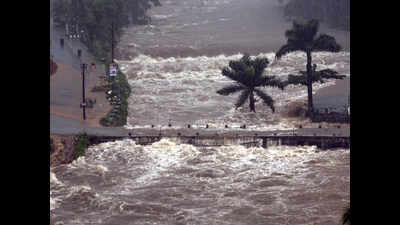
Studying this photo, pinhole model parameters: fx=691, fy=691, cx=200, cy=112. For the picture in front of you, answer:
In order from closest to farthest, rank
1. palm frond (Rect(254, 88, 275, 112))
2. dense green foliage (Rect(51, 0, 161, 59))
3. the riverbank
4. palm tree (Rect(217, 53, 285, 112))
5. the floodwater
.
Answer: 1. the riverbank
2. palm frond (Rect(254, 88, 275, 112))
3. palm tree (Rect(217, 53, 285, 112))
4. the floodwater
5. dense green foliage (Rect(51, 0, 161, 59))

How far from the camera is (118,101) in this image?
4647 centimetres

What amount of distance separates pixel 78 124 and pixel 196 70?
23.0 meters

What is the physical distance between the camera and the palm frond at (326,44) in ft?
145

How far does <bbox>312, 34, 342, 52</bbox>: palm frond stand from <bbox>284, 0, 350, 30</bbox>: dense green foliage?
41908 millimetres

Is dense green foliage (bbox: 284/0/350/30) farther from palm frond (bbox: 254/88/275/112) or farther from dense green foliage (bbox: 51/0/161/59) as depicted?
palm frond (bbox: 254/88/275/112)

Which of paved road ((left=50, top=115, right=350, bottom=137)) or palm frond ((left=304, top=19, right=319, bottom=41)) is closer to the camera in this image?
paved road ((left=50, top=115, right=350, bottom=137))

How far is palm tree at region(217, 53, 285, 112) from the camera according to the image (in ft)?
147

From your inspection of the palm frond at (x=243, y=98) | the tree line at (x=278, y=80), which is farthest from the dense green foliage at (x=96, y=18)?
the palm frond at (x=243, y=98)

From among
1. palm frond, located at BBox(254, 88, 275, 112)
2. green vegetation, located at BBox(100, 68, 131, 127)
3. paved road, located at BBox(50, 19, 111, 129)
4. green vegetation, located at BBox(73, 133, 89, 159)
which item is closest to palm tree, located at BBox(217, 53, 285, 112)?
palm frond, located at BBox(254, 88, 275, 112)

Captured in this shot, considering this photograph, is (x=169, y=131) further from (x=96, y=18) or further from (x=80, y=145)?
(x=96, y=18)

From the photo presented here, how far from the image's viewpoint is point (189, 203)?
28.3 metres

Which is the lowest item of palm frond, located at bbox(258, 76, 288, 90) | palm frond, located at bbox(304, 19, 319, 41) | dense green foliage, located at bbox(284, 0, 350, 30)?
palm frond, located at bbox(258, 76, 288, 90)
